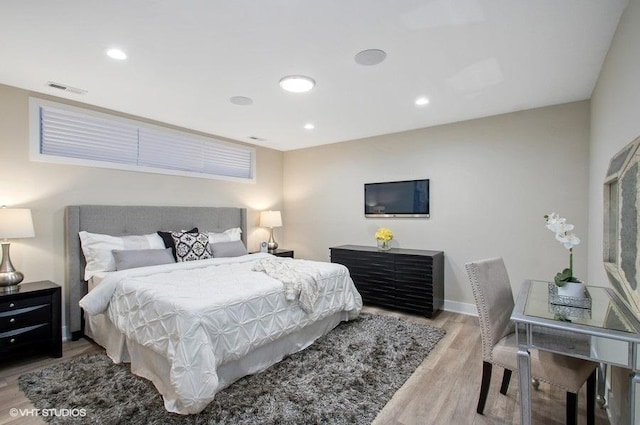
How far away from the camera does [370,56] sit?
234 centimetres

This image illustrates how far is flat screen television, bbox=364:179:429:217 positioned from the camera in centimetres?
430

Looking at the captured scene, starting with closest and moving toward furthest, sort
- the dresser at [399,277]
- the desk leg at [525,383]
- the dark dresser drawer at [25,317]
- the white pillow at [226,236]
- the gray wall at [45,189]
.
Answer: the desk leg at [525,383] < the dark dresser drawer at [25,317] < the gray wall at [45,189] < the dresser at [399,277] < the white pillow at [226,236]

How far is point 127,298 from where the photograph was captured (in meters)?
2.52

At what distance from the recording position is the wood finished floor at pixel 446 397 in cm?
198

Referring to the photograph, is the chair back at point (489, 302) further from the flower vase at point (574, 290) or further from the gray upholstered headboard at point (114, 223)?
the gray upholstered headboard at point (114, 223)

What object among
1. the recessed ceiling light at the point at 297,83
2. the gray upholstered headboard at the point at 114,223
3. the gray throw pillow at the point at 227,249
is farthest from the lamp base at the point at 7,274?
the recessed ceiling light at the point at 297,83

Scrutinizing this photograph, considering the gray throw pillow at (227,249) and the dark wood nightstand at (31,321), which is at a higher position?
the gray throw pillow at (227,249)

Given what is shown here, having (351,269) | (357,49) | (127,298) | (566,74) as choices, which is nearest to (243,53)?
(357,49)

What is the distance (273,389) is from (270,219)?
3.13 m

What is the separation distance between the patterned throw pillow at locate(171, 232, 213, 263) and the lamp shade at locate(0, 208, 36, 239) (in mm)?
1270

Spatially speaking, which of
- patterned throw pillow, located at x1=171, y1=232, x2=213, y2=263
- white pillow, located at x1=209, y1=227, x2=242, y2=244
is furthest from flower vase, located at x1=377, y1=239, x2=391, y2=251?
patterned throw pillow, located at x1=171, y1=232, x2=213, y2=263

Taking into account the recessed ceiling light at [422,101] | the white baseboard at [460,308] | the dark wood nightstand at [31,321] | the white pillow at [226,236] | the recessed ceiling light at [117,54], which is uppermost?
the recessed ceiling light at [422,101]

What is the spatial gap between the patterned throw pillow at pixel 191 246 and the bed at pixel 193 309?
7 cm

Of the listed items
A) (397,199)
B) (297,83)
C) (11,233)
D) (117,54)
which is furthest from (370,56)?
(11,233)
